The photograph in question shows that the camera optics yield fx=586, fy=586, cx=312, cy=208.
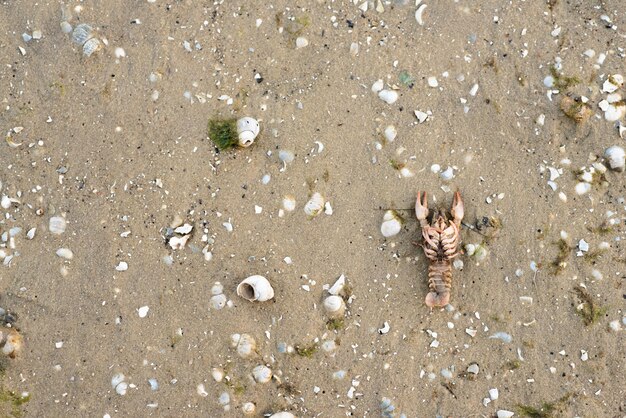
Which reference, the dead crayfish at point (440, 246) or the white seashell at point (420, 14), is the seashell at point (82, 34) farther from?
the dead crayfish at point (440, 246)

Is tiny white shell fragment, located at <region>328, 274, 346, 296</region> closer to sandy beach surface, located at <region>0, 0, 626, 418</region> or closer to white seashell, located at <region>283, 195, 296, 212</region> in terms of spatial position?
sandy beach surface, located at <region>0, 0, 626, 418</region>

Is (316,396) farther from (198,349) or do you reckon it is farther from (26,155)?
(26,155)

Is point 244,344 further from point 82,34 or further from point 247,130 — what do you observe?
point 82,34

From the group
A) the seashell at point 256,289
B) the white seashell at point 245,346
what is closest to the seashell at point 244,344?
the white seashell at point 245,346

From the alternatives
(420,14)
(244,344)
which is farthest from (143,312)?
(420,14)

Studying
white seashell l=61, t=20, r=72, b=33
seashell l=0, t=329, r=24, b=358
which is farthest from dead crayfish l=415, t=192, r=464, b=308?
seashell l=0, t=329, r=24, b=358

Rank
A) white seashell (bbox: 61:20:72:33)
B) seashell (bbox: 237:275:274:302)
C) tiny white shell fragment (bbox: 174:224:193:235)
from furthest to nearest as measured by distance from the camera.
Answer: white seashell (bbox: 61:20:72:33)
tiny white shell fragment (bbox: 174:224:193:235)
seashell (bbox: 237:275:274:302)
